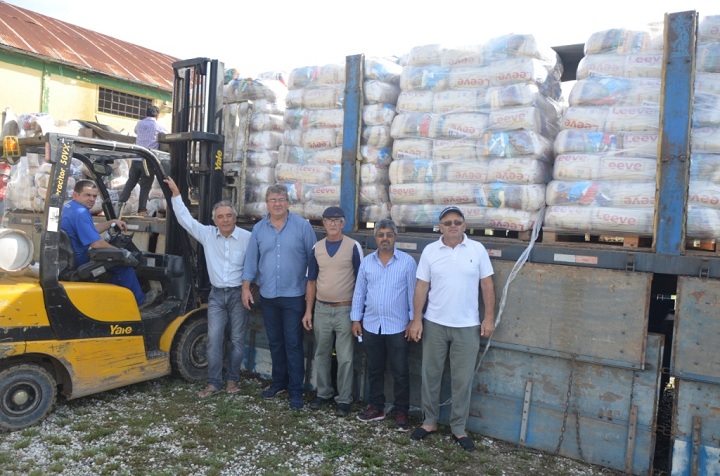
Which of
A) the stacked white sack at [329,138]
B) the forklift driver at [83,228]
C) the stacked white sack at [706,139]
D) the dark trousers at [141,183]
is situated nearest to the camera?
the stacked white sack at [706,139]

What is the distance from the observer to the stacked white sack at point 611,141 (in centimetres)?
443

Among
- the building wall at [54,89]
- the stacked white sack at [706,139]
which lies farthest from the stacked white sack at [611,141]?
the building wall at [54,89]

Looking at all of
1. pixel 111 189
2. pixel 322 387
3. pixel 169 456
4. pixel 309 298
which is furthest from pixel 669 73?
pixel 111 189

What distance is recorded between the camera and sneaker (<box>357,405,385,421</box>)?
209 inches

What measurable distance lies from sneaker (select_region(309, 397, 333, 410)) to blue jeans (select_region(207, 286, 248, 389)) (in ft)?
3.00

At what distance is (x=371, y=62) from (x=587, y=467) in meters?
4.06

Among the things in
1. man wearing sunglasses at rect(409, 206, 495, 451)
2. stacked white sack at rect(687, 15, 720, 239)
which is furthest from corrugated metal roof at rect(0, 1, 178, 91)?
stacked white sack at rect(687, 15, 720, 239)

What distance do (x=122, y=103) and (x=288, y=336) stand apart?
1655 cm

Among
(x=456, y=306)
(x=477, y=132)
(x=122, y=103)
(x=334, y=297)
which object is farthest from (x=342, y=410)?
(x=122, y=103)

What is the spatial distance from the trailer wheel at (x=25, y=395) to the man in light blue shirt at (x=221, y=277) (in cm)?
139

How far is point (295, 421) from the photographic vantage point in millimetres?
5227

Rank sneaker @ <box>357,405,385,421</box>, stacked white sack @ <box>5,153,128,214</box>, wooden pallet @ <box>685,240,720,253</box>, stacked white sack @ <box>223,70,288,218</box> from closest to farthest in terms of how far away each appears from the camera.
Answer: wooden pallet @ <box>685,240,720,253</box> → sneaker @ <box>357,405,385,421</box> → stacked white sack @ <box>223,70,288,218</box> → stacked white sack @ <box>5,153,128,214</box>

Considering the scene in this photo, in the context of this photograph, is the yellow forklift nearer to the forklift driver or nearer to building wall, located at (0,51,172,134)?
the forklift driver

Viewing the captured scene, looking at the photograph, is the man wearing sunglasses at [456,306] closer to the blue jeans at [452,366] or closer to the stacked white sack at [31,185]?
the blue jeans at [452,366]
